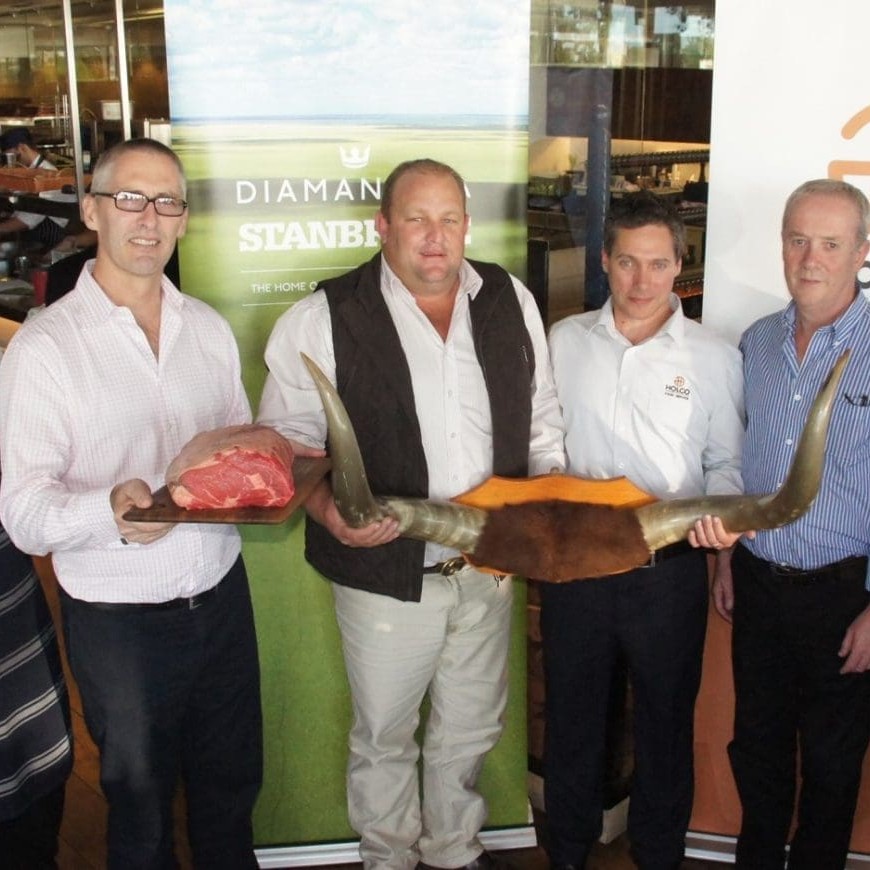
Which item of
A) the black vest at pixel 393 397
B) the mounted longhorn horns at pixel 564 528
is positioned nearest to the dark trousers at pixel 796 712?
the mounted longhorn horns at pixel 564 528

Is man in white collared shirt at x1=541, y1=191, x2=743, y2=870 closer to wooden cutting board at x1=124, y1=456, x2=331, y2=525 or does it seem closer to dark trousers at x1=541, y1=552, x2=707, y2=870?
dark trousers at x1=541, y1=552, x2=707, y2=870

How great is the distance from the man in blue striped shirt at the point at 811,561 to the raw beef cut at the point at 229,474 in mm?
1208

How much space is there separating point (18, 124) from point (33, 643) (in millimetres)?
6358

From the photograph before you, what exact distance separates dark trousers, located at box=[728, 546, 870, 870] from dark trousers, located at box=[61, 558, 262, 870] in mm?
1252

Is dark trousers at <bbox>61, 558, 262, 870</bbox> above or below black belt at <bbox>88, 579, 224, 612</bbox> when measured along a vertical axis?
below

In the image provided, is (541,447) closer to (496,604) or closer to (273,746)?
(496,604)

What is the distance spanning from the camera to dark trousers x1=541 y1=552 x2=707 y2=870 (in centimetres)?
271

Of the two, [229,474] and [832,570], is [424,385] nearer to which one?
[229,474]

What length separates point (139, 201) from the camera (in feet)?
7.31

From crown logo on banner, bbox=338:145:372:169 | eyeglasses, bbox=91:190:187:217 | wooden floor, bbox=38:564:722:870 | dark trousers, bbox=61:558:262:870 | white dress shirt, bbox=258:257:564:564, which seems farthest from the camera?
wooden floor, bbox=38:564:722:870

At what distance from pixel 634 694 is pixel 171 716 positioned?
1.20 metres

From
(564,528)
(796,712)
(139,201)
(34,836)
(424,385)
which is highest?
(139,201)

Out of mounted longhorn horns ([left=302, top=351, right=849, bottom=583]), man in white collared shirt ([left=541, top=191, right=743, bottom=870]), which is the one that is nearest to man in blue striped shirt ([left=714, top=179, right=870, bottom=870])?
man in white collared shirt ([left=541, top=191, right=743, bottom=870])

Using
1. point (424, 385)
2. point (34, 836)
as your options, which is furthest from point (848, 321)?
point (34, 836)
